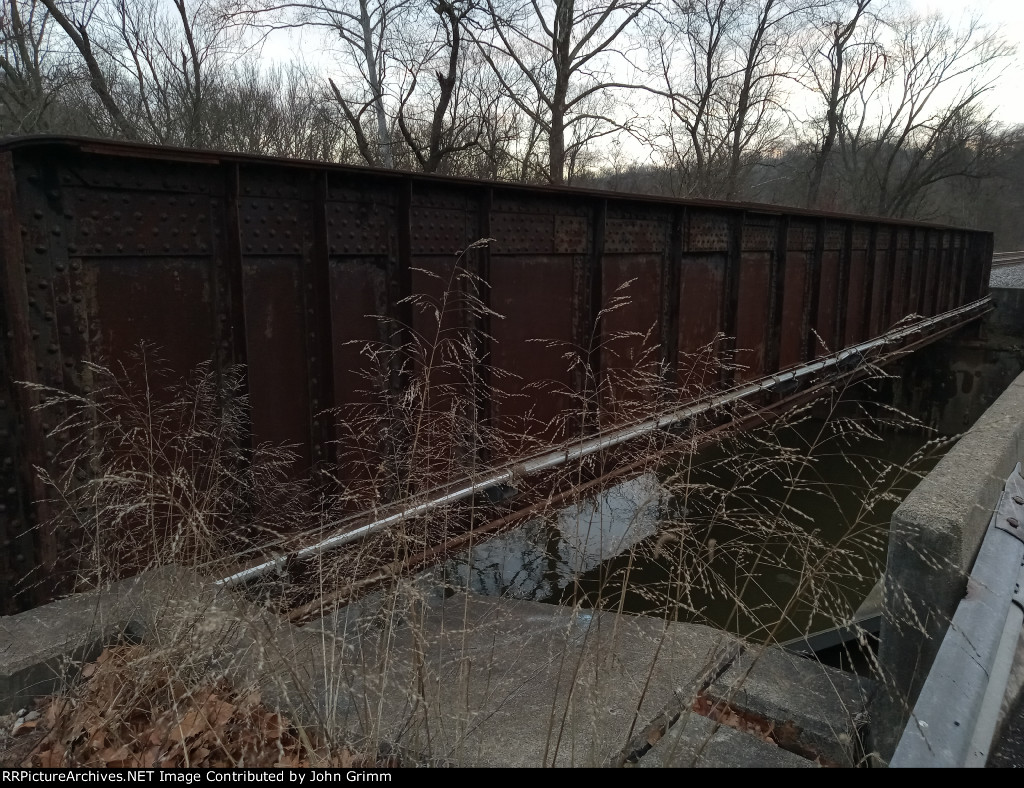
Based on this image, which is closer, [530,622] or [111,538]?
[111,538]

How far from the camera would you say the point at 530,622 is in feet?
11.4

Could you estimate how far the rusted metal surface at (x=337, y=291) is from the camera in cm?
276

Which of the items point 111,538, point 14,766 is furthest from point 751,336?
point 14,766

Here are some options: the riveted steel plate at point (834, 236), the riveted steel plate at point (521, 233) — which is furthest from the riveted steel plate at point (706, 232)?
the riveted steel plate at point (834, 236)

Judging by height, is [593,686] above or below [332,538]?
below

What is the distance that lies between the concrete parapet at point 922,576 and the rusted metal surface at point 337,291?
53.1 inches

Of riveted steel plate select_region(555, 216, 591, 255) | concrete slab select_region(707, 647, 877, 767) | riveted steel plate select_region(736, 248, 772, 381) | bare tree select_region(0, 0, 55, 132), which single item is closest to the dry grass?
concrete slab select_region(707, 647, 877, 767)

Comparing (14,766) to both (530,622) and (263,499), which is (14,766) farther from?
(530,622)

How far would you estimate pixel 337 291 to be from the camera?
12.5ft

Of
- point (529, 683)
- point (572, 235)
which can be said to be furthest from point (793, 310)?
point (529, 683)

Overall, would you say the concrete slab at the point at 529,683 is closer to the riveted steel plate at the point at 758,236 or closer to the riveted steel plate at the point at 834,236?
the riveted steel plate at the point at 758,236

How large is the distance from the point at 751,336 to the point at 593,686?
6.08 m

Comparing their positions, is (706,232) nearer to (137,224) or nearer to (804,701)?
(804,701)

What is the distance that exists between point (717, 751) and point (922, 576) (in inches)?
39.5
